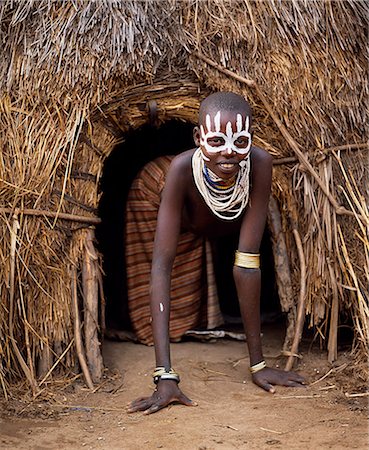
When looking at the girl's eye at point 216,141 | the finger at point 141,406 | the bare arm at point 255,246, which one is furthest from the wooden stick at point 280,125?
the finger at point 141,406

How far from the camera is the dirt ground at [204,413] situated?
3266mm

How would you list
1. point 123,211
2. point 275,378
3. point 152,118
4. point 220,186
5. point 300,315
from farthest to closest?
point 123,211 < point 152,118 < point 300,315 < point 275,378 < point 220,186

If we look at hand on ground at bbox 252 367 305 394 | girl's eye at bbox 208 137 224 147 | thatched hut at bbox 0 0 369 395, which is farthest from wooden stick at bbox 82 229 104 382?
girl's eye at bbox 208 137 224 147

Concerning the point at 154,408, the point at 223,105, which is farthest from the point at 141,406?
the point at 223,105

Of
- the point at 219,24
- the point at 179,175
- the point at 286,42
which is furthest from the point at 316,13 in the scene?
the point at 179,175

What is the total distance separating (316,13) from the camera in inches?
168

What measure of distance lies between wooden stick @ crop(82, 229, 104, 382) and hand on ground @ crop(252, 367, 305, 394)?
0.83 metres

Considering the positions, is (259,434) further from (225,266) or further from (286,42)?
(225,266)

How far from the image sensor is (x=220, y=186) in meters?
3.82

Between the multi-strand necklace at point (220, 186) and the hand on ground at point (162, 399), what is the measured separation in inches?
35.2

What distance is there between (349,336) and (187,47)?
1.89 metres

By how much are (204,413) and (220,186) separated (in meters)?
1.08

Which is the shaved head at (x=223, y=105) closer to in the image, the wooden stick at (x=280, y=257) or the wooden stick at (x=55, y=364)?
the wooden stick at (x=280, y=257)

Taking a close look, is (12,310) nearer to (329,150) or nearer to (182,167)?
(182,167)
